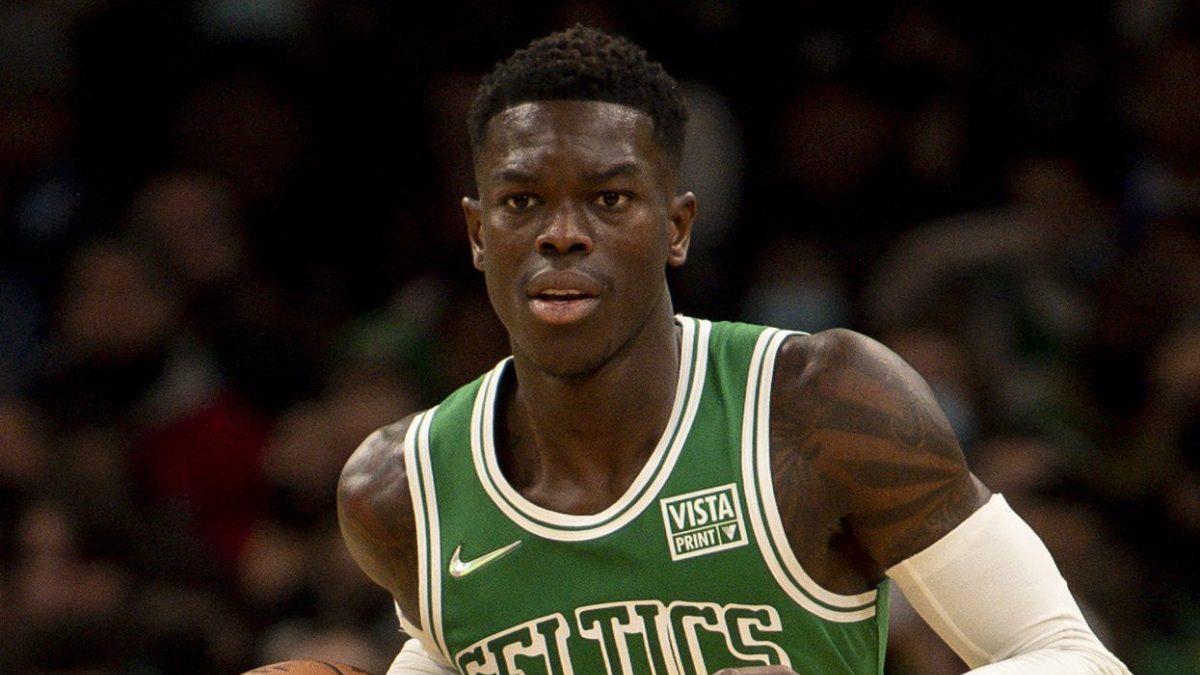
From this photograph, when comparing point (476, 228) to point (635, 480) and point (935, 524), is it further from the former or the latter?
point (935, 524)

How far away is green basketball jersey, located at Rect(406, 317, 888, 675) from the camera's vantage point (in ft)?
9.99

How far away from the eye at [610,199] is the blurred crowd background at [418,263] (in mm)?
2401

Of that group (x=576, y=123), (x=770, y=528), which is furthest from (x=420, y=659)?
(x=576, y=123)

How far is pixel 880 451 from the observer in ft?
9.83

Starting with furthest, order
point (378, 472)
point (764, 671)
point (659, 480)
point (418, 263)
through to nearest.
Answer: point (418, 263) → point (378, 472) → point (659, 480) → point (764, 671)

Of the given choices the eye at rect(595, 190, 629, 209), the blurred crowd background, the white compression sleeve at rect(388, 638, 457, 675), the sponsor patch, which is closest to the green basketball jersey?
the sponsor patch

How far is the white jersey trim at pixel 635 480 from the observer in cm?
311

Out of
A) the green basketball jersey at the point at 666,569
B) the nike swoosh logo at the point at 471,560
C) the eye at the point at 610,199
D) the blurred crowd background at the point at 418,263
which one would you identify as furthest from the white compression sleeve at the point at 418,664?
the blurred crowd background at the point at 418,263

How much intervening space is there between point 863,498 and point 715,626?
0.29m

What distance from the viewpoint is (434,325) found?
250 inches

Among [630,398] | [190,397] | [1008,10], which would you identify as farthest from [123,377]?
[630,398]

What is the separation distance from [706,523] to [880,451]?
273 millimetres

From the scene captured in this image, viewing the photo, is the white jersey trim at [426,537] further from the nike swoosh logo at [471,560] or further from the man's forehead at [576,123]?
the man's forehead at [576,123]

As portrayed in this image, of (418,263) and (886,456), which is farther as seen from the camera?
(418,263)
